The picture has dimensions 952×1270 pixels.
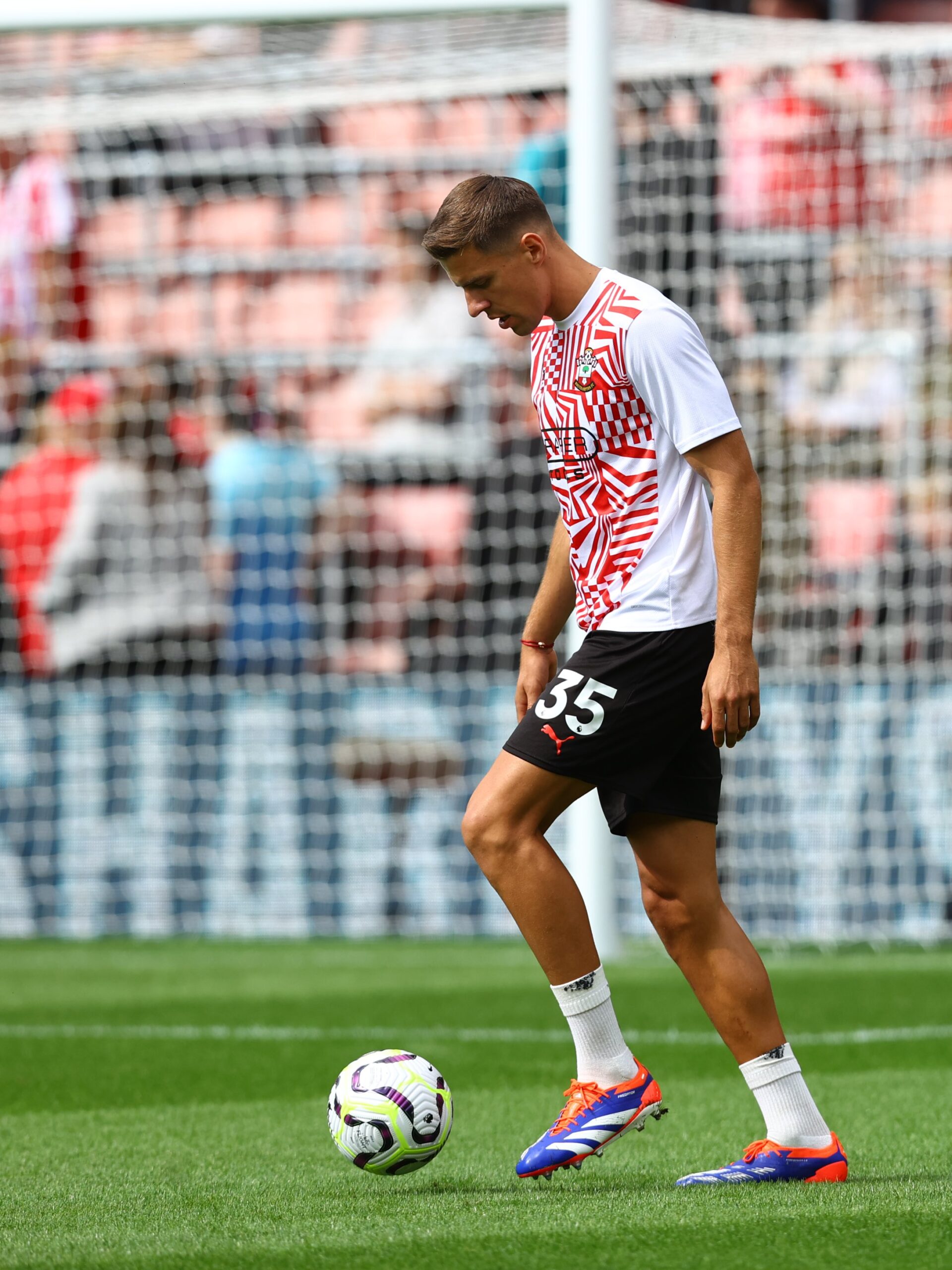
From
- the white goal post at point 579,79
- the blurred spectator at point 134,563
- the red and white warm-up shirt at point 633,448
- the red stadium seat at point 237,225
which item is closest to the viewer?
the red and white warm-up shirt at point 633,448

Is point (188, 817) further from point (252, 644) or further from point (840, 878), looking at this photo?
point (840, 878)

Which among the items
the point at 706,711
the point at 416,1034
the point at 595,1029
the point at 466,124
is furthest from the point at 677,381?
the point at 466,124

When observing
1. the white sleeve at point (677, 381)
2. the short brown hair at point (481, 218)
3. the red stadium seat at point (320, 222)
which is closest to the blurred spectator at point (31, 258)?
the red stadium seat at point (320, 222)

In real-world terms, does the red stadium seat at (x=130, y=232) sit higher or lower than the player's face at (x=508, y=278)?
higher

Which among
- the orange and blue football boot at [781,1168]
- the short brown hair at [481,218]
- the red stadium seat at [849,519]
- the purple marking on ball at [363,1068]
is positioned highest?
the short brown hair at [481,218]

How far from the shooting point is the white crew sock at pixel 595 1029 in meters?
3.39

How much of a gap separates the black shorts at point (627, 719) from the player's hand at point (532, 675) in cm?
38

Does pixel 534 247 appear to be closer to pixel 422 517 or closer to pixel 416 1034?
pixel 416 1034

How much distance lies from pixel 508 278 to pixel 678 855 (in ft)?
3.47

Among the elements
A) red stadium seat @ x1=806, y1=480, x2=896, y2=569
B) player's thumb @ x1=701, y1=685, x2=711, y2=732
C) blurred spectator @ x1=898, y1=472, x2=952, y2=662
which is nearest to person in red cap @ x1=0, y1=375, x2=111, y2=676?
red stadium seat @ x1=806, y1=480, x2=896, y2=569

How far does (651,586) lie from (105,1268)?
4.71ft

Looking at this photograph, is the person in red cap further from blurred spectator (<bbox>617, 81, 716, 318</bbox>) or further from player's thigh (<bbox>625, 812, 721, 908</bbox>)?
player's thigh (<bbox>625, 812, 721, 908</bbox>)

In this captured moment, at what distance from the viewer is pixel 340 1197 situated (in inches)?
130

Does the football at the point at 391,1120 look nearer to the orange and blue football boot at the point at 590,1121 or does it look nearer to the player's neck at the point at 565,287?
the orange and blue football boot at the point at 590,1121
